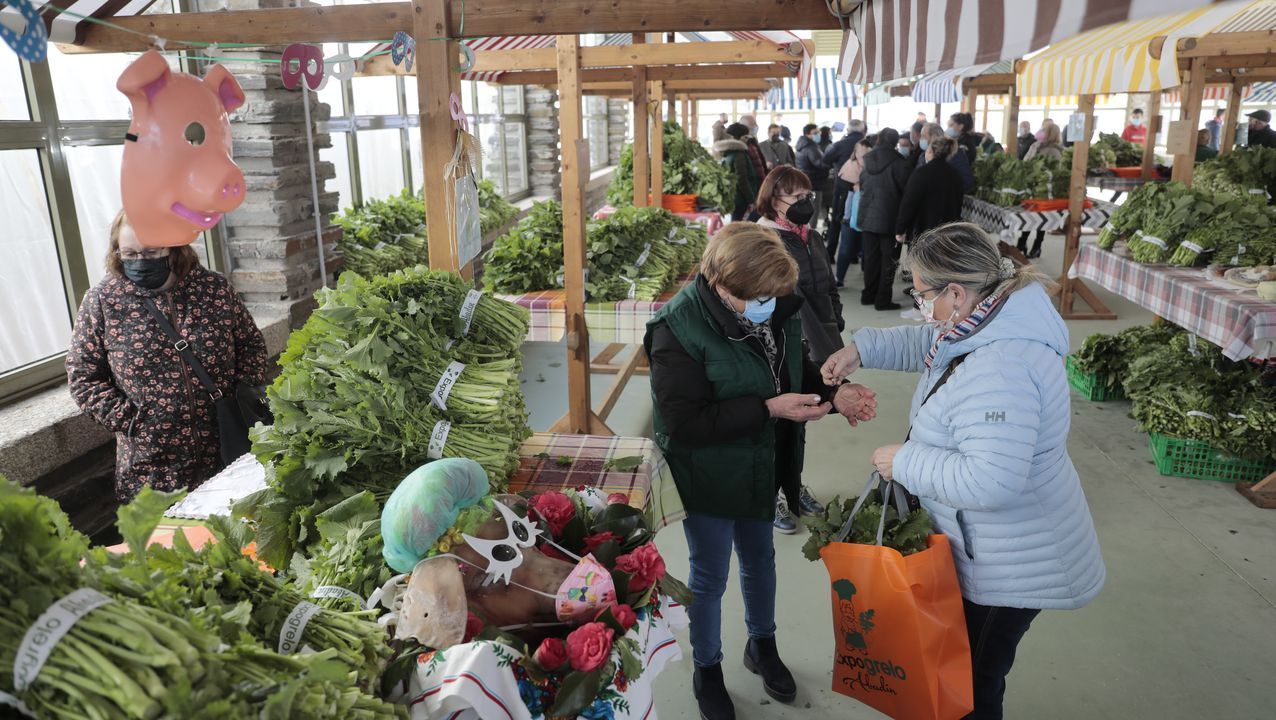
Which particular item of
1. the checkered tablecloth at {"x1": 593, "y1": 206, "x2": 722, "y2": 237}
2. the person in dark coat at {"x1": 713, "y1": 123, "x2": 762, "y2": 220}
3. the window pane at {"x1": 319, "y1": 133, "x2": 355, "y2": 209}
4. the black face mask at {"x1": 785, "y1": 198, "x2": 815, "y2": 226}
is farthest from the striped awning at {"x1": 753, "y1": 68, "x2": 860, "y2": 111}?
the black face mask at {"x1": 785, "y1": 198, "x2": 815, "y2": 226}

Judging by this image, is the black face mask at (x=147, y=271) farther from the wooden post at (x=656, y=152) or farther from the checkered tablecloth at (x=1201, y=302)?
the wooden post at (x=656, y=152)

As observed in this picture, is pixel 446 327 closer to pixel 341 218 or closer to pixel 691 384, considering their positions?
pixel 691 384

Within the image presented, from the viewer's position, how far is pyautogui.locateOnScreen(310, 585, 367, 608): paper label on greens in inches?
61.7

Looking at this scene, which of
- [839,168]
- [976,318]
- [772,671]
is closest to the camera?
[976,318]

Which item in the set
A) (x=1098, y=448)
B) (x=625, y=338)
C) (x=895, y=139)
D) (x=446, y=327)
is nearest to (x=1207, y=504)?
(x=1098, y=448)

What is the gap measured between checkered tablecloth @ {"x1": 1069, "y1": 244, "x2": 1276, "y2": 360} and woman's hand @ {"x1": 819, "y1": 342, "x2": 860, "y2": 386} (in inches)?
105

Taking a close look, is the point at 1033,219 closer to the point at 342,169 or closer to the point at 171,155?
the point at 342,169

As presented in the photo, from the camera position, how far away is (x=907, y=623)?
6.70 ft

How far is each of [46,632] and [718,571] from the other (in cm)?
199

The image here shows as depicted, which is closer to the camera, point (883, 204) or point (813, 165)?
point (883, 204)

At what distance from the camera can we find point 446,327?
95.3 inches

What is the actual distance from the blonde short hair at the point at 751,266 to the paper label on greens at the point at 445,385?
2.56 ft

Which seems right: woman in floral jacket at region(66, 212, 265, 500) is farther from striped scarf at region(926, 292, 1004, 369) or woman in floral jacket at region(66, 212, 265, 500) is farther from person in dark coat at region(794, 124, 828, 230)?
person in dark coat at region(794, 124, 828, 230)

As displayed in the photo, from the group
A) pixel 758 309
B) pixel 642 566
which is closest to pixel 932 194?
pixel 758 309
